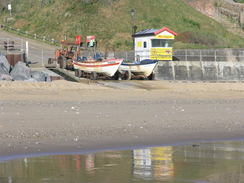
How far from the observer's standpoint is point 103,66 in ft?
132

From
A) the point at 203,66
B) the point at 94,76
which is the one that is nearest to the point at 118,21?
the point at 203,66

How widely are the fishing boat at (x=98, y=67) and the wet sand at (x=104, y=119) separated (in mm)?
8841

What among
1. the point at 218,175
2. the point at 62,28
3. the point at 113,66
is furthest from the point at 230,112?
the point at 62,28

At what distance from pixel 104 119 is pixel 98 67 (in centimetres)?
2103

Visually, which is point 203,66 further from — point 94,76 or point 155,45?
point 94,76

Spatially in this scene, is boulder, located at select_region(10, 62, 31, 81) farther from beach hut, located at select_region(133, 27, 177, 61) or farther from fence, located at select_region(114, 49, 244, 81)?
beach hut, located at select_region(133, 27, 177, 61)

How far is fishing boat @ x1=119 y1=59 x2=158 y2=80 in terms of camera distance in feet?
135

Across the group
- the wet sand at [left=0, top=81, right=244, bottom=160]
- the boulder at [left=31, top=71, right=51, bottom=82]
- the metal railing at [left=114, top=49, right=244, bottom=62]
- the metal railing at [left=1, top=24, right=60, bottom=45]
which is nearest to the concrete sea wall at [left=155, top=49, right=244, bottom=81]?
the metal railing at [left=114, top=49, right=244, bottom=62]

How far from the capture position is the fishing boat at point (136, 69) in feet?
135

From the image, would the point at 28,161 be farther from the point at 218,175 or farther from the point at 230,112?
the point at 230,112

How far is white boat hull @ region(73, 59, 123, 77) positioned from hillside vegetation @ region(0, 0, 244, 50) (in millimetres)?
18309

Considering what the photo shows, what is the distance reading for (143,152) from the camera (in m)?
15.1

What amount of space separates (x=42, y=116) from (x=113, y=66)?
2073 cm

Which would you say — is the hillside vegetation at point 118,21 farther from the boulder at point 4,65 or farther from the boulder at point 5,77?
the boulder at point 5,77
